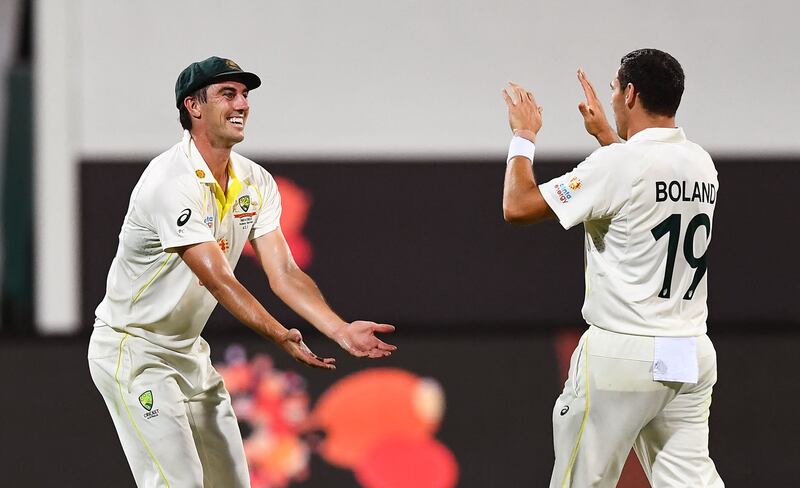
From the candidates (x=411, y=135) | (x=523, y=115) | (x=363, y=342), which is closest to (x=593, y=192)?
(x=523, y=115)

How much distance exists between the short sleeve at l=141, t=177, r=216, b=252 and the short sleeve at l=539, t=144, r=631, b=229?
1.09 metres

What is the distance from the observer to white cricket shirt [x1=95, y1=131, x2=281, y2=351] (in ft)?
13.2

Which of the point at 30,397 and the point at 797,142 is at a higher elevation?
the point at 797,142

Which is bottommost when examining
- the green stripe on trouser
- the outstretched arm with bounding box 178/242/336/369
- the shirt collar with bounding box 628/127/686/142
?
the green stripe on trouser

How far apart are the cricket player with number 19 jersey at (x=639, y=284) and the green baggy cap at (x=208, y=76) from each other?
3.05 feet

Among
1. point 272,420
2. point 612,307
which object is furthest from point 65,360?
point 612,307

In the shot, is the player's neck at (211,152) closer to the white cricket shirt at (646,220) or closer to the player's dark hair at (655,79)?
the white cricket shirt at (646,220)

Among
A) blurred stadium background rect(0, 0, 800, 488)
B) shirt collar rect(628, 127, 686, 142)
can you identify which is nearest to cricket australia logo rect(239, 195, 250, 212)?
shirt collar rect(628, 127, 686, 142)

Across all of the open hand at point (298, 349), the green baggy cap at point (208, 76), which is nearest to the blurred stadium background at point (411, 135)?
the green baggy cap at point (208, 76)

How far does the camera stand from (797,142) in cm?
699

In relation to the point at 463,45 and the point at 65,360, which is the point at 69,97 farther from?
the point at 463,45

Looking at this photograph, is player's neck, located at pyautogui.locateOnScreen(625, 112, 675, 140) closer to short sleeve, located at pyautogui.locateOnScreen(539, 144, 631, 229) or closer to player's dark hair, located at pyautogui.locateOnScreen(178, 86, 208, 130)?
short sleeve, located at pyautogui.locateOnScreen(539, 144, 631, 229)

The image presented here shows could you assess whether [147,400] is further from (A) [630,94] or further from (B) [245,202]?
(A) [630,94]

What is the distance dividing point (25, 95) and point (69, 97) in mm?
956
